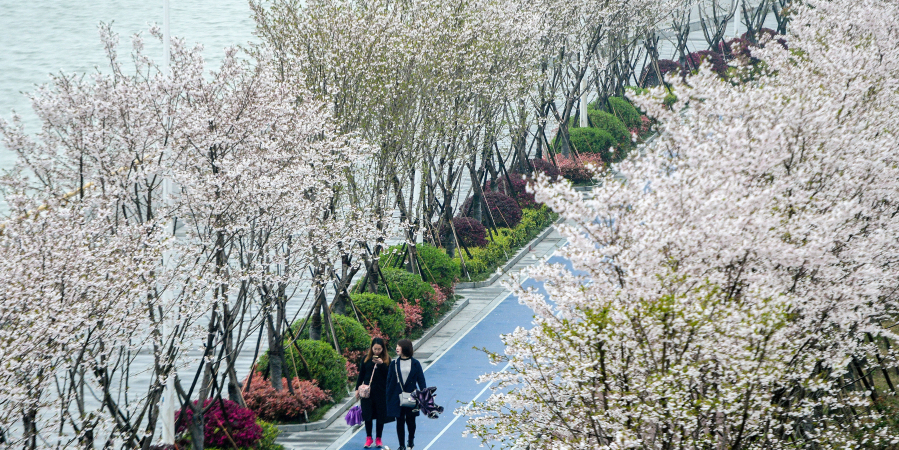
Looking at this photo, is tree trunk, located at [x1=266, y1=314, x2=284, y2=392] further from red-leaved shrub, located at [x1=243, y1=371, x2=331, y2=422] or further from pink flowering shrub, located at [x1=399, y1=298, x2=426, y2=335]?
pink flowering shrub, located at [x1=399, y1=298, x2=426, y2=335]

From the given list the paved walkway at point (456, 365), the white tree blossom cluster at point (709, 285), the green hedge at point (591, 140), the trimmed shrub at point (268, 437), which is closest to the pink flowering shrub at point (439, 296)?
the paved walkway at point (456, 365)

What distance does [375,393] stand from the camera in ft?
43.1

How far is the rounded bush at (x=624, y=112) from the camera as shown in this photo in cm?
3834

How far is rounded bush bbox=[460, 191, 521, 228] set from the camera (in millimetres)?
28391

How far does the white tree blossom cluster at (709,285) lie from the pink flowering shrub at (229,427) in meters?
4.86

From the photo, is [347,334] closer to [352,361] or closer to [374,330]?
[352,361]

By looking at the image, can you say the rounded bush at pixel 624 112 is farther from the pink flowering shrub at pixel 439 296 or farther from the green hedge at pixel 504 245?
the pink flowering shrub at pixel 439 296

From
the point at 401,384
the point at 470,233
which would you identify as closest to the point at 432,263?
the point at 470,233

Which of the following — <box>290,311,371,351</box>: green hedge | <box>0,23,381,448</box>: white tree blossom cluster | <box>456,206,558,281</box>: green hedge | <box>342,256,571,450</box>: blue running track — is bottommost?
<box>342,256,571,450</box>: blue running track

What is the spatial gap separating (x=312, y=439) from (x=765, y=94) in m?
8.95

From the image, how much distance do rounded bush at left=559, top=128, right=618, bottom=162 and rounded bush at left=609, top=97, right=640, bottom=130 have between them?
413 centimetres

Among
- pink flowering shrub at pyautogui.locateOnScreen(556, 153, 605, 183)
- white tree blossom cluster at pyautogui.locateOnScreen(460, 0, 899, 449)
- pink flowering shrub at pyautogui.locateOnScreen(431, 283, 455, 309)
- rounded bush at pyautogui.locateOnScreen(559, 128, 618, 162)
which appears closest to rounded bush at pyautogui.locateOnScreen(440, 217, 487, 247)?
pink flowering shrub at pyautogui.locateOnScreen(431, 283, 455, 309)

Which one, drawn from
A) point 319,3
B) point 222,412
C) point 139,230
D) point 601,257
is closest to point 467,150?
point 319,3

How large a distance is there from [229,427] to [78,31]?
220 feet
